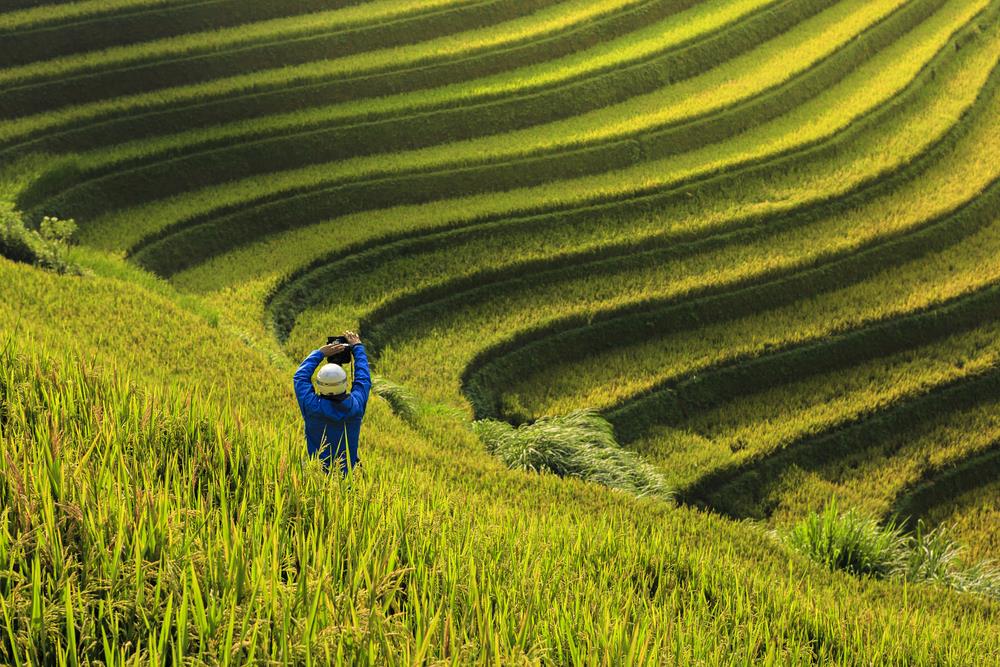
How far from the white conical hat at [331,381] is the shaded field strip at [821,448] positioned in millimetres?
7483

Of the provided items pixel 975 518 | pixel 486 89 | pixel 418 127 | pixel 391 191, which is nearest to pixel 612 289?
pixel 391 191

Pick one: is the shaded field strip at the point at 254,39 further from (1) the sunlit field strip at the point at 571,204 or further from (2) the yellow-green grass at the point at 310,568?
(2) the yellow-green grass at the point at 310,568

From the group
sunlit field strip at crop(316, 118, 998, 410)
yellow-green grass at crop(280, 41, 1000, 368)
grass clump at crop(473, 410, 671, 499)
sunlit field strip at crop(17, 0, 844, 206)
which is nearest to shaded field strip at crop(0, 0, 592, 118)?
sunlit field strip at crop(17, 0, 844, 206)

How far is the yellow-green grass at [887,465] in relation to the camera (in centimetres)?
1209

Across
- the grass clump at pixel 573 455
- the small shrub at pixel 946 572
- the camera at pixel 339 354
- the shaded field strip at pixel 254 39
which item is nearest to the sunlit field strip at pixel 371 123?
the shaded field strip at pixel 254 39

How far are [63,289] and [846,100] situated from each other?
19.3 metres

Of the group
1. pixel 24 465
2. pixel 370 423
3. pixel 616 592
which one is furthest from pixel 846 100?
Result: pixel 24 465

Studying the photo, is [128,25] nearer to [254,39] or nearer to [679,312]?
[254,39]

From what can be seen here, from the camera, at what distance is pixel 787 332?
49.9 feet

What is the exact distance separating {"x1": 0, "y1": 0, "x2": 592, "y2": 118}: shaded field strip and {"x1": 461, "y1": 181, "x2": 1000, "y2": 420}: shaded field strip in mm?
9545

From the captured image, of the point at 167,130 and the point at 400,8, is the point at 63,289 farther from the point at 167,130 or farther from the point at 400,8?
the point at 400,8

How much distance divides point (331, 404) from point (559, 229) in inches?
487

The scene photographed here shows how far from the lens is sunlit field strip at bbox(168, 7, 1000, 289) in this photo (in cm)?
1609

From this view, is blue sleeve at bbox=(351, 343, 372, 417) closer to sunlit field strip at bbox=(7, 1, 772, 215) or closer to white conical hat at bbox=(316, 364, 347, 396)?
white conical hat at bbox=(316, 364, 347, 396)
